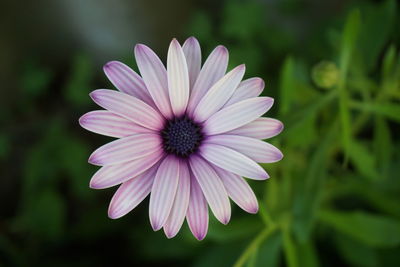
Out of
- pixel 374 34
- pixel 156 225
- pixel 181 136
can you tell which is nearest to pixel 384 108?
pixel 374 34

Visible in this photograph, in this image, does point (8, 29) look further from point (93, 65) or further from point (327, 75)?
point (327, 75)

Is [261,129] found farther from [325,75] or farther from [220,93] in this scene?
[325,75]

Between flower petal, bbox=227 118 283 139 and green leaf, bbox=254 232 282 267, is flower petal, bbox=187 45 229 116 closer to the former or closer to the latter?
flower petal, bbox=227 118 283 139

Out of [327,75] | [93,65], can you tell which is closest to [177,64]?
[327,75]

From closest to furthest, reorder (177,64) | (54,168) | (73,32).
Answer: (177,64), (54,168), (73,32)

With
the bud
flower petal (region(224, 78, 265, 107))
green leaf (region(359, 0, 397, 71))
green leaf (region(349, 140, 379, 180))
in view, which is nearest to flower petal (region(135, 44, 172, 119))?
flower petal (region(224, 78, 265, 107))
